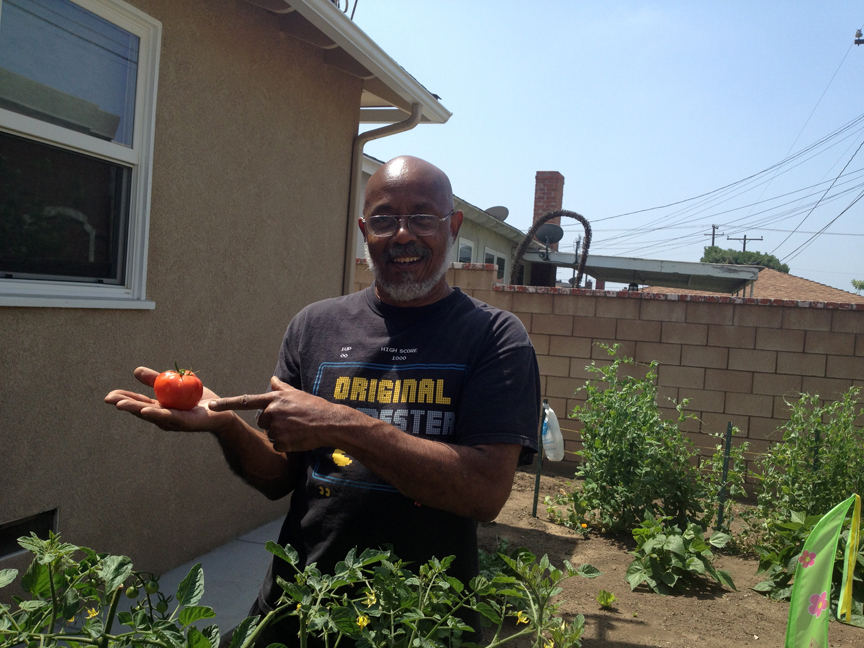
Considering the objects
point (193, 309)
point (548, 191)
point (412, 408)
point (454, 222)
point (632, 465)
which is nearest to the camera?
point (412, 408)

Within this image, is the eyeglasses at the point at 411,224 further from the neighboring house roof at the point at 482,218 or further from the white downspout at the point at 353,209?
the neighboring house roof at the point at 482,218

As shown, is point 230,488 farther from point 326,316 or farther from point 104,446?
point 326,316

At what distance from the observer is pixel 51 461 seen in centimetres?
328

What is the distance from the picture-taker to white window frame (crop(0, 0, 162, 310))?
320cm

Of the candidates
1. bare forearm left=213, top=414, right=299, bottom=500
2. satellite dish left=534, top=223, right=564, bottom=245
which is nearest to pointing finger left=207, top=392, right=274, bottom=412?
bare forearm left=213, top=414, right=299, bottom=500

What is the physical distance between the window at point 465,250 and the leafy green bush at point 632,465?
314 inches

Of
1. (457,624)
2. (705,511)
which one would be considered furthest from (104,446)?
(705,511)

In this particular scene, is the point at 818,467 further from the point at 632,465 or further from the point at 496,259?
the point at 496,259

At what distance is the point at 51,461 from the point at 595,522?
4076mm

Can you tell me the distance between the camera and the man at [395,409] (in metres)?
1.46

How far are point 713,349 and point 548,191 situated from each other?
10680 mm

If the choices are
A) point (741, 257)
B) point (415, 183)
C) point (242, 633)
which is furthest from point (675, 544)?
point (741, 257)

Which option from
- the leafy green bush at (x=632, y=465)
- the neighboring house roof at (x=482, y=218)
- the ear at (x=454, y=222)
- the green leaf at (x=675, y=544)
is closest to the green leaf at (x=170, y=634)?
the ear at (x=454, y=222)

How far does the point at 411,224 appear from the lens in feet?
6.09
